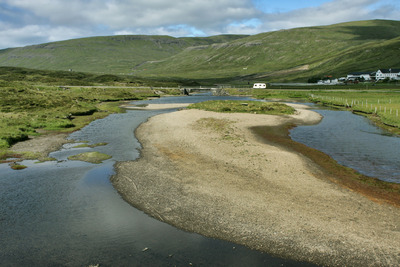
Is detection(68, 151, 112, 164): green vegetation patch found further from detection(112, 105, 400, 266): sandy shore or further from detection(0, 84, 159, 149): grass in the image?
detection(0, 84, 159, 149): grass

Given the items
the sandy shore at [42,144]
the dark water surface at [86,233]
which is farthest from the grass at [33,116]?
the dark water surface at [86,233]

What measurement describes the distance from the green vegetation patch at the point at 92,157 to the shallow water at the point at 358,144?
75.9 feet

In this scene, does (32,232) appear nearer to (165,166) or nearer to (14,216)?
(14,216)

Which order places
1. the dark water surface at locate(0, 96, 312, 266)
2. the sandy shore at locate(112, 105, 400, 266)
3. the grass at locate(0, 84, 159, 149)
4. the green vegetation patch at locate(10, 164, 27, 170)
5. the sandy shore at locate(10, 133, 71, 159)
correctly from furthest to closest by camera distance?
the grass at locate(0, 84, 159, 149)
the sandy shore at locate(10, 133, 71, 159)
the green vegetation patch at locate(10, 164, 27, 170)
the sandy shore at locate(112, 105, 400, 266)
the dark water surface at locate(0, 96, 312, 266)

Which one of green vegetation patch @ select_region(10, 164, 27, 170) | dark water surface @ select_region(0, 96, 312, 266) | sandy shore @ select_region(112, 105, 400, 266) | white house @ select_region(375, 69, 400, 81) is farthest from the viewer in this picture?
white house @ select_region(375, 69, 400, 81)

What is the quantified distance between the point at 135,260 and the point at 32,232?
6390 millimetres

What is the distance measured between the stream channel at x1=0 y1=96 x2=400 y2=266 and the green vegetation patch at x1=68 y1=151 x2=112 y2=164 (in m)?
2.09

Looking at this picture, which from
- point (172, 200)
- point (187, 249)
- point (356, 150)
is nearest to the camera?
point (187, 249)

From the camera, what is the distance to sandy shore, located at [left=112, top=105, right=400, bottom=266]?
14102 millimetres

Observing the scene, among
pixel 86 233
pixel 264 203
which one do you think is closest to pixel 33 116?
pixel 86 233

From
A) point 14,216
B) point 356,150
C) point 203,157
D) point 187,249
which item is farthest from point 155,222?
point 356,150

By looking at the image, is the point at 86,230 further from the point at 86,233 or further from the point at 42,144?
the point at 42,144

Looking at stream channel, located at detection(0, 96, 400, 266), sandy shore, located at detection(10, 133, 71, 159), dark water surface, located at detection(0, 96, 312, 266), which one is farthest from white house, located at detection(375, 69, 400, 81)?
dark water surface, located at detection(0, 96, 312, 266)

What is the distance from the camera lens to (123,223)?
55.0ft
